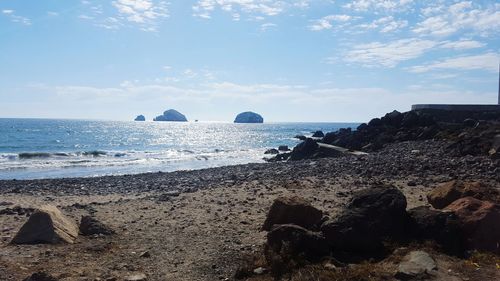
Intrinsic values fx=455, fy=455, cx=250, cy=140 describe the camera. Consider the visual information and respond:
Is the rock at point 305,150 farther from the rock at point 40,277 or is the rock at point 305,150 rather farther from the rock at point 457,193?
the rock at point 40,277

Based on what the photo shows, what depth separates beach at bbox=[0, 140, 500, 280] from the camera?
23.8ft

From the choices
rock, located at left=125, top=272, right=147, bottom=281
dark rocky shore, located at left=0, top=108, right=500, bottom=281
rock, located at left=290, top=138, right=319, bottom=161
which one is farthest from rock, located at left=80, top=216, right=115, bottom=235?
rock, located at left=290, top=138, right=319, bottom=161

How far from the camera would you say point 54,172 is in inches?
1258

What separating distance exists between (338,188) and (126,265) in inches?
326

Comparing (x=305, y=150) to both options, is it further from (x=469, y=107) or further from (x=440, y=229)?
(x=440, y=229)

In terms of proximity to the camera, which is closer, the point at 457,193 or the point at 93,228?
the point at 457,193

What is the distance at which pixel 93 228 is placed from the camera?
30.9 ft

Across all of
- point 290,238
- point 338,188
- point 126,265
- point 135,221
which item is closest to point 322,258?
point 290,238

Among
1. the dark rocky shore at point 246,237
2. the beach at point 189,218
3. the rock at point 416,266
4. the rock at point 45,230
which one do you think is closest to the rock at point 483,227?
the dark rocky shore at point 246,237

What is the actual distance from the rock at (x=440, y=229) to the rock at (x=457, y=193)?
1622 millimetres

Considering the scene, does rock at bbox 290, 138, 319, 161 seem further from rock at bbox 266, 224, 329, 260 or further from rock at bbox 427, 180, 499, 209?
rock at bbox 266, 224, 329, 260

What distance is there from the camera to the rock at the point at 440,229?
23.5 feet

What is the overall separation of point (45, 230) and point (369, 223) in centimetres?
597

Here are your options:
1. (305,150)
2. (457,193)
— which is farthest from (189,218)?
(305,150)
